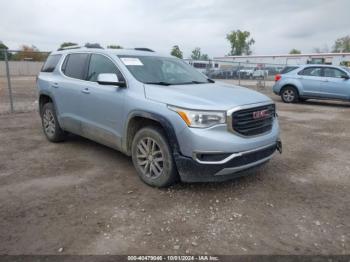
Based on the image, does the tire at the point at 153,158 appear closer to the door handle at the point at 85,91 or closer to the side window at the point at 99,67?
the side window at the point at 99,67

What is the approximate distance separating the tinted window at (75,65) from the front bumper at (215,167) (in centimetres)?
258

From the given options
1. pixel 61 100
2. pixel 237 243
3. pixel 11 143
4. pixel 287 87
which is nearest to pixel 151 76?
pixel 61 100

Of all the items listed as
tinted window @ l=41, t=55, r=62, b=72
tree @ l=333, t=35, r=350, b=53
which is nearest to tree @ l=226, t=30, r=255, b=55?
tree @ l=333, t=35, r=350, b=53

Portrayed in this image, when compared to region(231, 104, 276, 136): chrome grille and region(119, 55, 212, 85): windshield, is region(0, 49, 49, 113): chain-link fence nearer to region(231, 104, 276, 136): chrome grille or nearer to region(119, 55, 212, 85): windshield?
region(119, 55, 212, 85): windshield

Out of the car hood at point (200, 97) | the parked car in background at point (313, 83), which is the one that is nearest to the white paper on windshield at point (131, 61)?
the car hood at point (200, 97)

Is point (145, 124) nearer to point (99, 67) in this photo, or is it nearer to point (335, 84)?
point (99, 67)

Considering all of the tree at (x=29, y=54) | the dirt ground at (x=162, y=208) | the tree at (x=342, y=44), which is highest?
the tree at (x=342, y=44)

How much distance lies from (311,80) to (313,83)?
15 centimetres

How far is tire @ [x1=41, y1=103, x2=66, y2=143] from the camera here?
591cm

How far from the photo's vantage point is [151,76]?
4426 millimetres

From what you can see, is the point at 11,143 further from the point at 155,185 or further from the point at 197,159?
the point at 197,159

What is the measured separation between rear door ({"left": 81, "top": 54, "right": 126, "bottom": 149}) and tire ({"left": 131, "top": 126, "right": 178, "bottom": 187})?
44 centimetres

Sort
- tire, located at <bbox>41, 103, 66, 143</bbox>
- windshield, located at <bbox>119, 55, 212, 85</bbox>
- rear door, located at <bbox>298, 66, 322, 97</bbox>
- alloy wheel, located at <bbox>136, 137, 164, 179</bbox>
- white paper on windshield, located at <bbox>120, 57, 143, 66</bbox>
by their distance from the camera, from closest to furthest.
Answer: alloy wheel, located at <bbox>136, 137, 164, 179</bbox> < windshield, located at <bbox>119, 55, 212, 85</bbox> < white paper on windshield, located at <bbox>120, 57, 143, 66</bbox> < tire, located at <bbox>41, 103, 66, 143</bbox> < rear door, located at <bbox>298, 66, 322, 97</bbox>

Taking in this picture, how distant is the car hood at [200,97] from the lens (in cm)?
355
